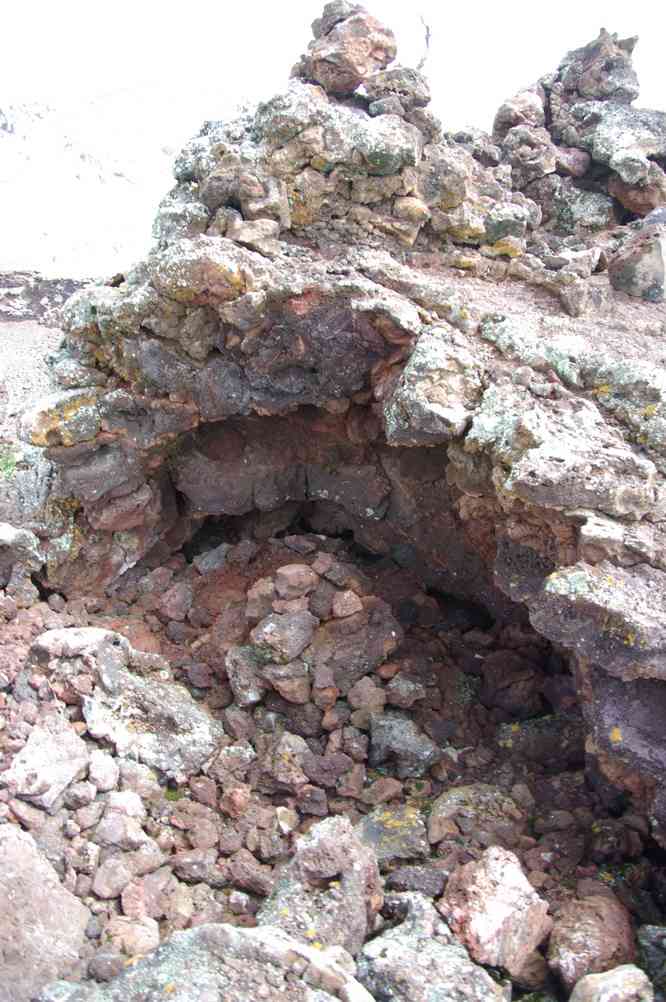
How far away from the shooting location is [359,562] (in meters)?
10.9

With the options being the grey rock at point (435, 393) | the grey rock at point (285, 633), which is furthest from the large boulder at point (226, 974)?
the grey rock at point (435, 393)

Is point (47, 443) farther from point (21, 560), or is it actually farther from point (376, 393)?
point (376, 393)

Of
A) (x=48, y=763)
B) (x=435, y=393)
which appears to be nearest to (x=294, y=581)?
(x=435, y=393)

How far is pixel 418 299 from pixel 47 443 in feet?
14.5

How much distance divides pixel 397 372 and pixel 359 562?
3.05 m

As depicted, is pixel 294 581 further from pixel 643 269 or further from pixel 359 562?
pixel 643 269

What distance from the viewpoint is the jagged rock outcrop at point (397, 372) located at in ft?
23.0

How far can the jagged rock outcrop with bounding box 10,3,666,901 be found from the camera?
7.00 meters

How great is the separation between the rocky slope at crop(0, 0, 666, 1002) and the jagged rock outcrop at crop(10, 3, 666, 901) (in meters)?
0.04

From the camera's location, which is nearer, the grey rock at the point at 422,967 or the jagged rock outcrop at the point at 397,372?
the grey rock at the point at 422,967

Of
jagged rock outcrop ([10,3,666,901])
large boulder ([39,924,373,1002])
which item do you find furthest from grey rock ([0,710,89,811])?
jagged rock outcrop ([10,3,666,901])

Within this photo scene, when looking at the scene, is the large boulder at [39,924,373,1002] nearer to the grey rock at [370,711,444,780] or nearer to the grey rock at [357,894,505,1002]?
the grey rock at [357,894,505,1002]

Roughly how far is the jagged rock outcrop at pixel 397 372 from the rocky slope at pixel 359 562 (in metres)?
0.04

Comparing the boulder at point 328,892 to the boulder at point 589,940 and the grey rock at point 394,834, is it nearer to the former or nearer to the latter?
the grey rock at point 394,834
